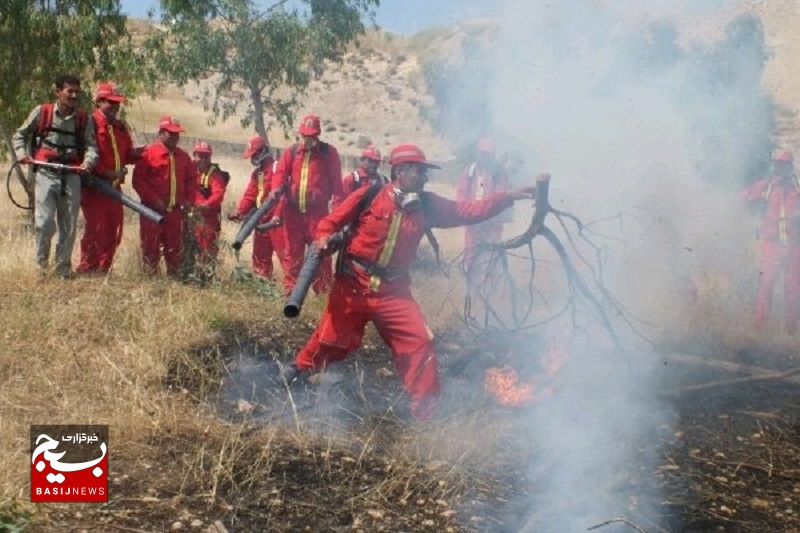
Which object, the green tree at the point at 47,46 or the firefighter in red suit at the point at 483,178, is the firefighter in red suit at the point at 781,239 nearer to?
the firefighter in red suit at the point at 483,178

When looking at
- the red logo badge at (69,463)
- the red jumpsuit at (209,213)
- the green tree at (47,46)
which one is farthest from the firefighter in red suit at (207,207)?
the red logo badge at (69,463)

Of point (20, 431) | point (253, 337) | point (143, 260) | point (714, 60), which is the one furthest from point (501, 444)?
point (714, 60)

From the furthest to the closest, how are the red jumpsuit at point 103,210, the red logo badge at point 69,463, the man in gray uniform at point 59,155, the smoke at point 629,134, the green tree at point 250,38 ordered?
1. the green tree at point 250,38
2. the smoke at point 629,134
3. the red jumpsuit at point 103,210
4. the man in gray uniform at point 59,155
5. the red logo badge at point 69,463

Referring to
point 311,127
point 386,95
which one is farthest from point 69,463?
point 386,95

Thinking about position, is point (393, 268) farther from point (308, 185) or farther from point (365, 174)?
point (365, 174)

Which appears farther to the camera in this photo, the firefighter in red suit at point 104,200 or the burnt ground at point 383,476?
the firefighter in red suit at point 104,200

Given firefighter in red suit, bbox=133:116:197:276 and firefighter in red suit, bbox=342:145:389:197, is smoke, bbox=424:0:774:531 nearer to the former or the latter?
firefighter in red suit, bbox=342:145:389:197

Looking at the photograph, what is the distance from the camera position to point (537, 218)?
17.5ft

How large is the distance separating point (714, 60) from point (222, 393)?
324 inches

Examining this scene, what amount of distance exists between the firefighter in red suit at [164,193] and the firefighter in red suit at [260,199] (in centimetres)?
85

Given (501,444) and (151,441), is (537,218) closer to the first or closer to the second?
(501,444)

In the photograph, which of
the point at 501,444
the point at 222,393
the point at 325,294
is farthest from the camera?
the point at 325,294

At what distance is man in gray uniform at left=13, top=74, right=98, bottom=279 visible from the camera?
280 inches

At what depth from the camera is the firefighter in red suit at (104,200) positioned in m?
7.68
